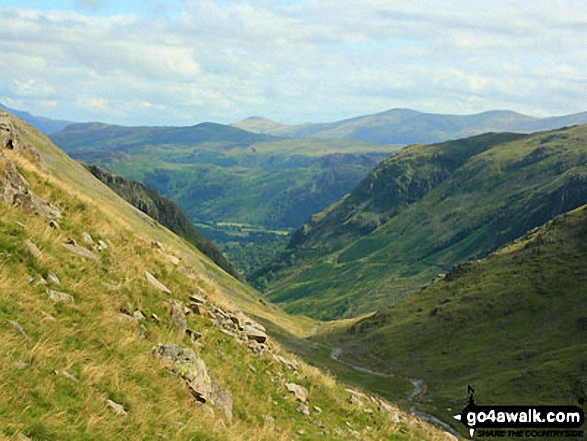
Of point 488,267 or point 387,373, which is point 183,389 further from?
point 488,267

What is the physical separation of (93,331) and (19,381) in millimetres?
3868

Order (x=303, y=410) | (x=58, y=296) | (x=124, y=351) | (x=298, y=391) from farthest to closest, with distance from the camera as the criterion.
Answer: (x=298, y=391) → (x=303, y=410) → (x=58, y=296) → (x=124, y=351)

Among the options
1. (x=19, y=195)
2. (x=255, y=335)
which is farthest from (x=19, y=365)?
(x=255, y=335)

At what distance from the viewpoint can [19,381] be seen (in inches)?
440

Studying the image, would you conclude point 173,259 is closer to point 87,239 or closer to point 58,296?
point 87,239

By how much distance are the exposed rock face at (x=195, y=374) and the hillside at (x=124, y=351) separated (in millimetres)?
43

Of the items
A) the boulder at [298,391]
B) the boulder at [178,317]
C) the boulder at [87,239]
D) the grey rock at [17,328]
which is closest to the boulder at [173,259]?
the boulder at [87,239]

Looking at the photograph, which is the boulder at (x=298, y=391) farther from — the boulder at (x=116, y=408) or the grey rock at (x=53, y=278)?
the boulder at (x=116, y=408)

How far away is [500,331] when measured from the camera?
14375cm

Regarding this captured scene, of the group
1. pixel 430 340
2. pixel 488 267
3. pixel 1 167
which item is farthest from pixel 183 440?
pixel 488 267

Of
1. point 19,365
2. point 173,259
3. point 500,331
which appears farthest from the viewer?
point 500,331

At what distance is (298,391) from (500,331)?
13603cm

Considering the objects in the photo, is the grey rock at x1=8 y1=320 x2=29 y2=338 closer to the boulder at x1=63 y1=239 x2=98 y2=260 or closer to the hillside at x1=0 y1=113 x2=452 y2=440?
the hillside at x1=0 y1=113 x2=452 y2=440

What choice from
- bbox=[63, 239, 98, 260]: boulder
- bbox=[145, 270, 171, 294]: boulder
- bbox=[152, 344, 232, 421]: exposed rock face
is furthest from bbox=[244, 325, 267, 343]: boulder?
bbox=[63, 239, 98, 260]: boulder
